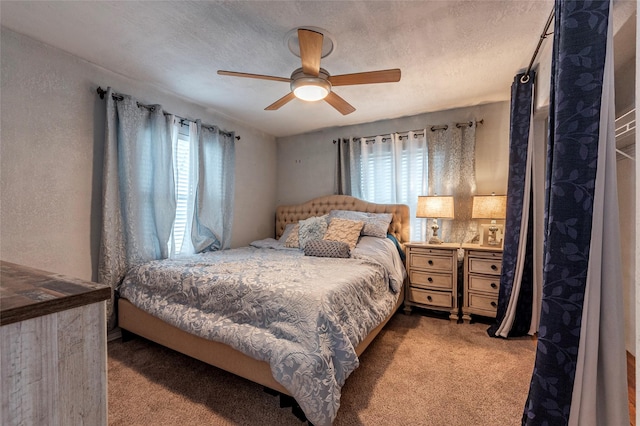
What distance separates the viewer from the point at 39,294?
1.93ft

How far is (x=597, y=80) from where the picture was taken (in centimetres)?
97

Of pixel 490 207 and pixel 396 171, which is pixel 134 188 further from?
pixel 490 207

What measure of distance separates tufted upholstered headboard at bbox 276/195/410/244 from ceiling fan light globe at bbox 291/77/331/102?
1.87 meters

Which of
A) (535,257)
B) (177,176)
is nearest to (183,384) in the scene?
(177,176)

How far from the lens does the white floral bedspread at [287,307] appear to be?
141 cm

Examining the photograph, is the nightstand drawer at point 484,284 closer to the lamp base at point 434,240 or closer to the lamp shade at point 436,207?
the lamp base at point 434,240

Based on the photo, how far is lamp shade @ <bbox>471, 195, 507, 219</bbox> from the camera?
113 inches

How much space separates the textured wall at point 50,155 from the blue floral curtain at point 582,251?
3.21 metres

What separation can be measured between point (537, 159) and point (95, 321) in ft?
10.7

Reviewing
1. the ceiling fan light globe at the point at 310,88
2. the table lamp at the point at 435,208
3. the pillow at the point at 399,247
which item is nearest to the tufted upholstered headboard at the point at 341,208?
the pillow at the point at 399,247

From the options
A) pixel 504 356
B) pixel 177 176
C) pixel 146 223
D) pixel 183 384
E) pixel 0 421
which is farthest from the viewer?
pixel 177 176

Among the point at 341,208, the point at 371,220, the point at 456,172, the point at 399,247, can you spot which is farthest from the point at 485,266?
the point at 341,208

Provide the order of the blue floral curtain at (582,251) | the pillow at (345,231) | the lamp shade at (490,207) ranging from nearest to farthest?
1. the blue floral curtain at (582,251)
2. the lamp shade at (490,207)
3. the pillow at (345,231)

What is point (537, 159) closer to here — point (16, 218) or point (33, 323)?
point (33, 323)
